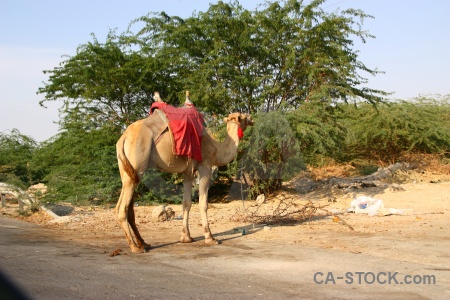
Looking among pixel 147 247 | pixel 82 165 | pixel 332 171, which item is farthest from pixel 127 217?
pixel 332 171

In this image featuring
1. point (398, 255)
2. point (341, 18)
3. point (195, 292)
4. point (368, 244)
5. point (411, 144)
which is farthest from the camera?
point (411, 144)

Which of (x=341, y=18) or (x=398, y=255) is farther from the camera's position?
(x=341, y=18)

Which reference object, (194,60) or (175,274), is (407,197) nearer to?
(194,60)

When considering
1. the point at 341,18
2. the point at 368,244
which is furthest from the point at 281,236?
the point at 341,18

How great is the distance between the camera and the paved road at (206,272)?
5691 millimetres

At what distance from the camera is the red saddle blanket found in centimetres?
931

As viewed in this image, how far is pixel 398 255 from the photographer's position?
25.5 feet

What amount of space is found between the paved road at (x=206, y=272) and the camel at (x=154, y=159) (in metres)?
0.55

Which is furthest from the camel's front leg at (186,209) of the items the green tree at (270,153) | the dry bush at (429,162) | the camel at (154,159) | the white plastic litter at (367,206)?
the dry bush at (429,162)

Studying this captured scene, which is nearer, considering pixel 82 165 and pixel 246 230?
pixel 246 230

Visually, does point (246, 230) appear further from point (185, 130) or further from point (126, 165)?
point (126, 165)

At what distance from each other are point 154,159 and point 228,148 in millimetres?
1749

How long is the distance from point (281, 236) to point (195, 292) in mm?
4488

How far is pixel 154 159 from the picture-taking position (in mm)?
9242
